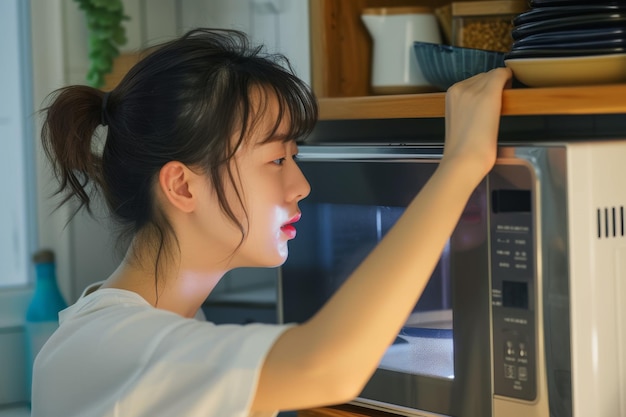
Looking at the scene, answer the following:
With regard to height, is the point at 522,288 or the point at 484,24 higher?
the point at 484,24

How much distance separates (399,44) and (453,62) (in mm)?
164

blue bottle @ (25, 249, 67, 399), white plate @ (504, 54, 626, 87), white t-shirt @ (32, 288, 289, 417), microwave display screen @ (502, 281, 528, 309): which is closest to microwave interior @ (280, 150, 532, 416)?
microwave display screen @ (502, 281, 528, 309)

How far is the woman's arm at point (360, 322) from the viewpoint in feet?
2.83

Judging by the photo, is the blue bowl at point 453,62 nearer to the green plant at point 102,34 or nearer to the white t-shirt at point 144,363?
the white t-shirt at point 144,363

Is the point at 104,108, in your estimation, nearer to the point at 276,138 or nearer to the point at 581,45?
the point at 276,138

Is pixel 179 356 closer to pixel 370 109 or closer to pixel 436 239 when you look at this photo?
pixel 436 239

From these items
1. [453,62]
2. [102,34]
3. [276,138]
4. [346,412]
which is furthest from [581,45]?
[102,34]

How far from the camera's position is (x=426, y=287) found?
3.90 ft

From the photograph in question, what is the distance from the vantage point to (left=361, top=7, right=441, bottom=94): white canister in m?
1.36

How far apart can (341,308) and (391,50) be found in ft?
1.96

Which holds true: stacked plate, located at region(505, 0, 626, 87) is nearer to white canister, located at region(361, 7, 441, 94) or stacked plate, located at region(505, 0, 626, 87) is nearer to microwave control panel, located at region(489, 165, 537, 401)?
microwave control panel, located at region(489, 165, 537, 401)

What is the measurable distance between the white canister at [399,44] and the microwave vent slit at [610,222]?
0.37 meters

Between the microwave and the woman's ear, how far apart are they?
231mm

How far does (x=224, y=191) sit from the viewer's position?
1074mm
